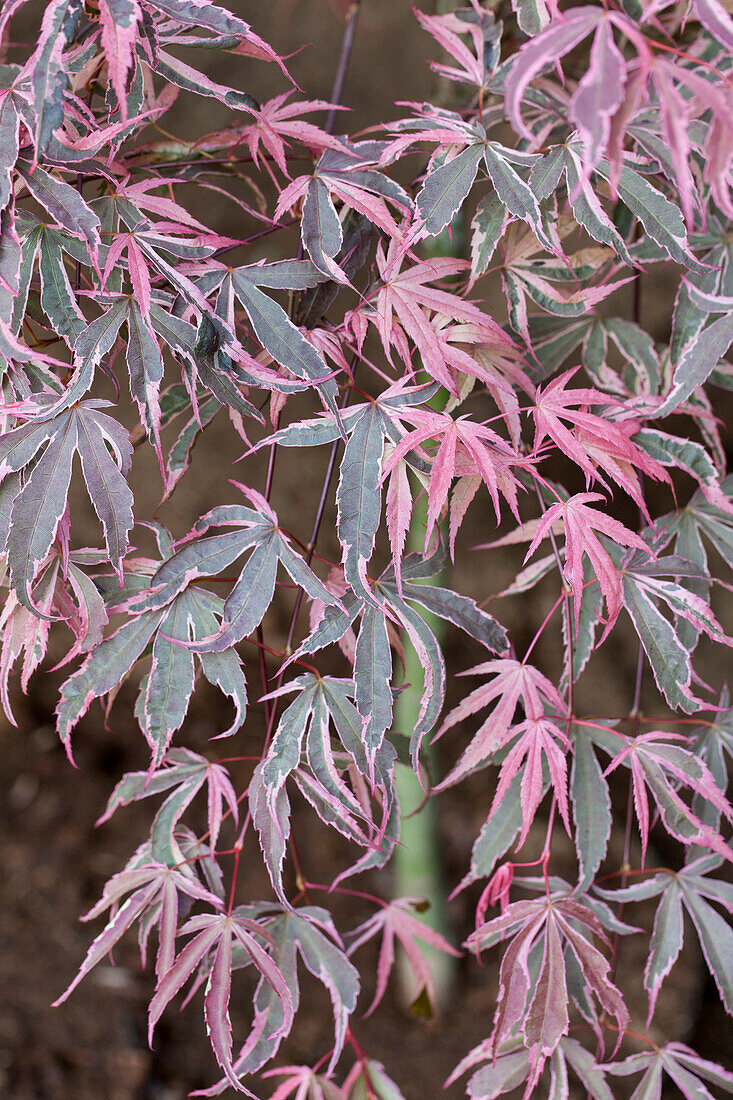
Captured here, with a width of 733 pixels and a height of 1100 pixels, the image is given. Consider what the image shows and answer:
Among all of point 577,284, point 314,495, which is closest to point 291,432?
point 577,284

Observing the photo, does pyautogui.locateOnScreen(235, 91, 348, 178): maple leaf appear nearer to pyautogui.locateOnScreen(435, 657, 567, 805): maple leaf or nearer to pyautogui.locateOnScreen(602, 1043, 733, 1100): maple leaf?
pyautogui.locateOnScreen(435, 657, 567, 805): maple leaf

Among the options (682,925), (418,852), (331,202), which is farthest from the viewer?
(418,852)

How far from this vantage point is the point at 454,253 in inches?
36.4

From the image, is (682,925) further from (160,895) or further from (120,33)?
(120,33)

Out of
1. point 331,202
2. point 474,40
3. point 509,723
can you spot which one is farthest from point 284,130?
point 509,723

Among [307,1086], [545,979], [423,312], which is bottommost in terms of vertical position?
[307,1086]

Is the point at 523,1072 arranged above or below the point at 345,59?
below

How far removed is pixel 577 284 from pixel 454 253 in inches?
11.9

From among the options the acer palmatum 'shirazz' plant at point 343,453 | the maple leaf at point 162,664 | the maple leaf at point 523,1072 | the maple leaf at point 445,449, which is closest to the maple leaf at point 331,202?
the acer palmatum 'shirazz' plant at point 343,453

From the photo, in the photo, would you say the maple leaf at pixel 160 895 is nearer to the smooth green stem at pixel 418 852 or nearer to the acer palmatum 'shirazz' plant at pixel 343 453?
the acer palmatum 'shirazz' plant at pixel 343 453

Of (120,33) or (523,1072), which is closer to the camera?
(120,33)

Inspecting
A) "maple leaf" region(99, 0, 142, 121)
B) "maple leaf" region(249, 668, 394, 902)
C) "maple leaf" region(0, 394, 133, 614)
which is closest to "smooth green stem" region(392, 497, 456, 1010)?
"maple leaf" region(249, 668, 394, 902)

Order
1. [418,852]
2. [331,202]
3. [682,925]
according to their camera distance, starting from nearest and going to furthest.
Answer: [331,202] → [682,925] → [418,852]

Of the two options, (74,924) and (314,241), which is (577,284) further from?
(74,924)
